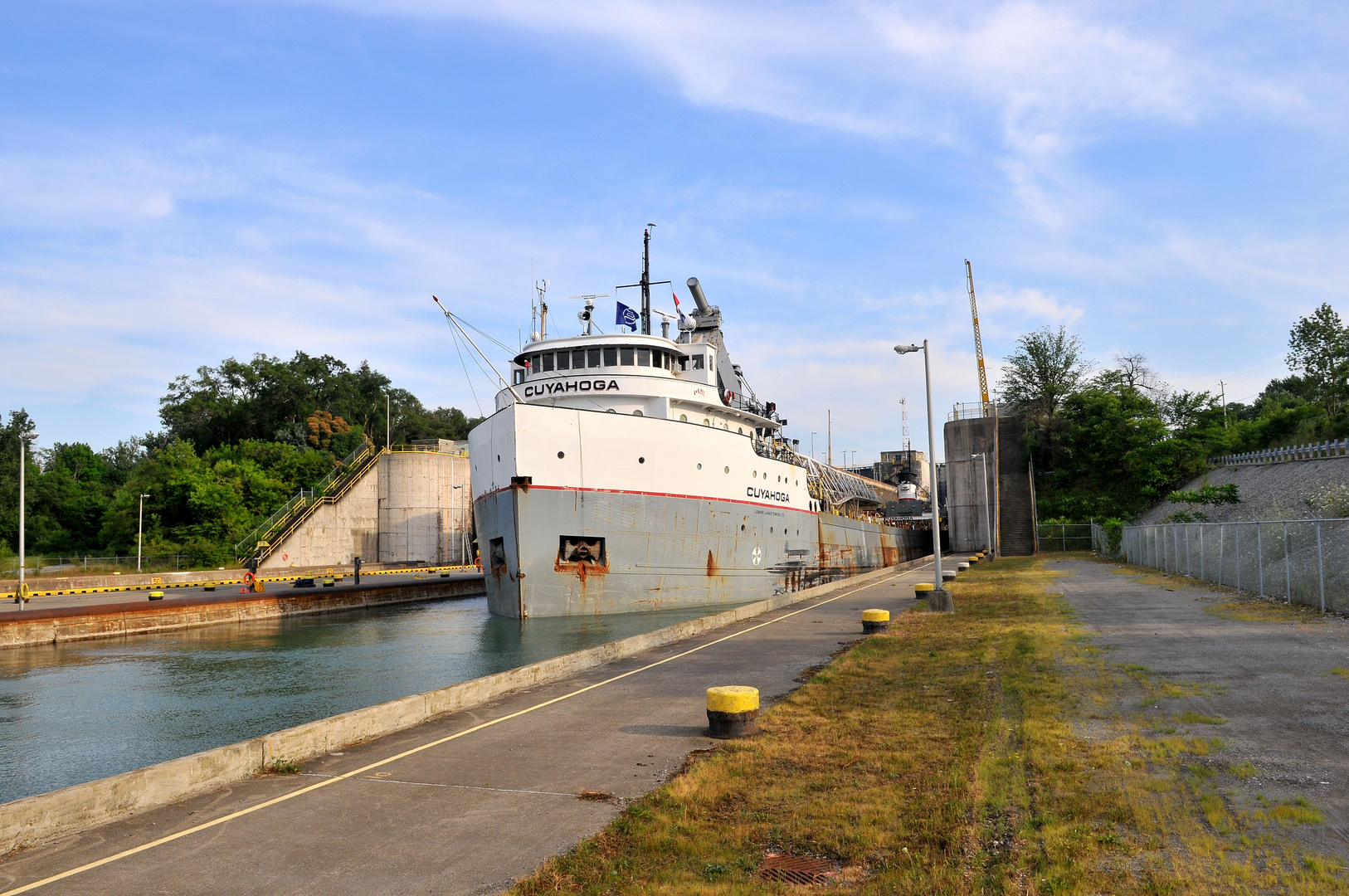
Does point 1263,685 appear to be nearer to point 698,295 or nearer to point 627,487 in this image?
point 627,487

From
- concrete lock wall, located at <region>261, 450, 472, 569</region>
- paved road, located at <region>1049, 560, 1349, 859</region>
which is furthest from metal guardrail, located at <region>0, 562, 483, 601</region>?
paved road, located at <region>1049, 560, 1349, 859</region>

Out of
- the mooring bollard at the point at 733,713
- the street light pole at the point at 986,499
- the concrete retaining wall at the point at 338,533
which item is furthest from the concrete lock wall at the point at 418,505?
the mooring bollard at the point at 733,713

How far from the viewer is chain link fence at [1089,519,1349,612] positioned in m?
15.7

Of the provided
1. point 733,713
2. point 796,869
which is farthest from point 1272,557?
point 796,869

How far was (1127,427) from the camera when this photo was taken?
2243 inches

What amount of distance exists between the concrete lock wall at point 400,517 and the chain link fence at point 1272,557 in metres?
46.7

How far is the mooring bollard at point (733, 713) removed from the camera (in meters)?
8.63

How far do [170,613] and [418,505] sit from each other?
31.1 metres

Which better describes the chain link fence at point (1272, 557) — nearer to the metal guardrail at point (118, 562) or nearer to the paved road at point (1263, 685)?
the paved road at point (1263, 685)

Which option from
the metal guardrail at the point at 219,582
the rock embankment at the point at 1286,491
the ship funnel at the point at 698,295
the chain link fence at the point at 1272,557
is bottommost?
the metal guardrail at the point at 219,582

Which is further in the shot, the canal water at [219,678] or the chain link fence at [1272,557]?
the chain link fence at [1272,557]

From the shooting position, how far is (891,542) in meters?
62.3

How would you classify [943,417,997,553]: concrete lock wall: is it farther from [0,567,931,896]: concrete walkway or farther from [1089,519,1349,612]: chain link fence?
[0,567,931,896]: concrete walkway

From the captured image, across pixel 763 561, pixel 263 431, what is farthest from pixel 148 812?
pixel 263 431
